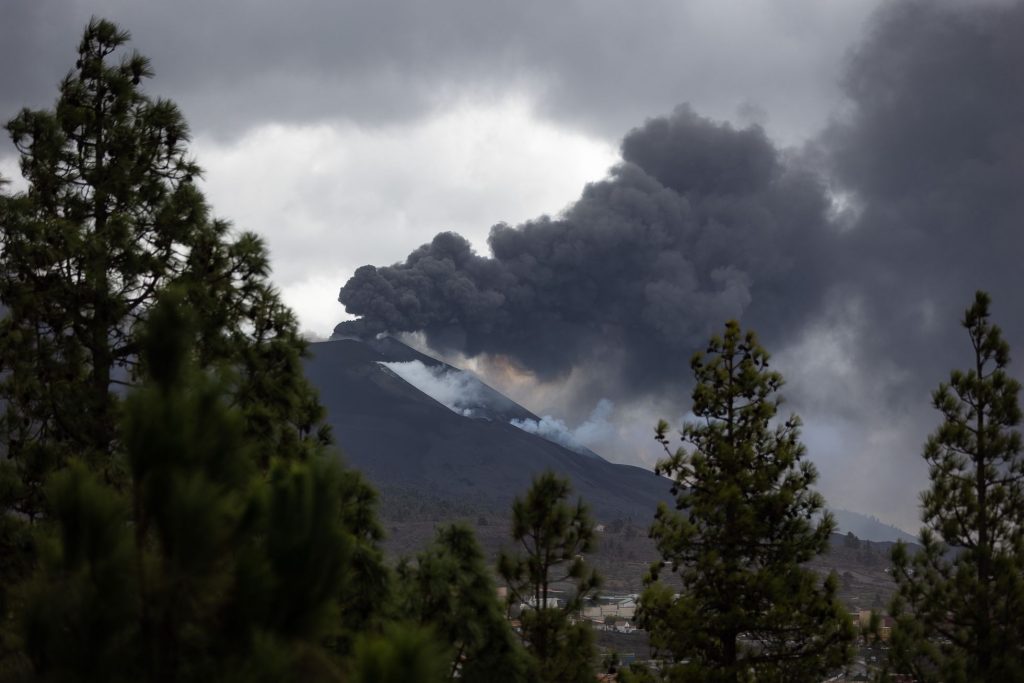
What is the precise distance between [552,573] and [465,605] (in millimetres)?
2334

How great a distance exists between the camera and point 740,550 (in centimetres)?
2023

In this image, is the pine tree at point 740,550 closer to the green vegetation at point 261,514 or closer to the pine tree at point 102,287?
the green vegetation at point 261,514

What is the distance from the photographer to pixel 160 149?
14555 millimetres

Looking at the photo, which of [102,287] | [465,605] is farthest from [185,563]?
[465,605]

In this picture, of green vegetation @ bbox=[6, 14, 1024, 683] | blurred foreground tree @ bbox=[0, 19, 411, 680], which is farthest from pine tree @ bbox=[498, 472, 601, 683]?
blurred foreground tree @ bbox=[0, 19, 411, 680]

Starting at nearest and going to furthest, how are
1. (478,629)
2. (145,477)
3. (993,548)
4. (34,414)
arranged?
1. (145,477)
2. (34,414)
3. (478,629)
4. (993,548)

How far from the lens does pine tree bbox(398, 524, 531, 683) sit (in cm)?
1753

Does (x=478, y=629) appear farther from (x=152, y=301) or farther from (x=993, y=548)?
(x=993, y=548)

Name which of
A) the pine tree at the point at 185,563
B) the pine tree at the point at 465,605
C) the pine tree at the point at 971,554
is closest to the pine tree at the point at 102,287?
the pine tree at the point at 465,605

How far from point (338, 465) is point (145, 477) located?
35.9 inches

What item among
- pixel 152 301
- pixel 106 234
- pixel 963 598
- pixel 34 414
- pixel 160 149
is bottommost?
pixel 963 598

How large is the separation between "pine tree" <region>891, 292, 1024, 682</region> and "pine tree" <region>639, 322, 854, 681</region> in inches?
79.8

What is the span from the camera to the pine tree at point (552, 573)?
1927 centimetres

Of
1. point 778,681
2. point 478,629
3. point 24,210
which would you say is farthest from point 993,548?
point 24,210
